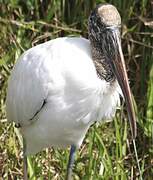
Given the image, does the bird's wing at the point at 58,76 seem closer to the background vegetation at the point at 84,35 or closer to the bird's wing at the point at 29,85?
the bird's wing at the point at 29,85

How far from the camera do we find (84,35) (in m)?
3.91

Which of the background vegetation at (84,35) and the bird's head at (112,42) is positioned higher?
the bird's head at (112,42)

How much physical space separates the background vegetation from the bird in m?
0.45

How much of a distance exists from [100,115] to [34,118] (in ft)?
0.89

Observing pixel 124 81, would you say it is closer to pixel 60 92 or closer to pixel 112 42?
pixel 112 42

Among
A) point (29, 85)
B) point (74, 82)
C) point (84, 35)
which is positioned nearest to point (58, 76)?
point (74, 82)

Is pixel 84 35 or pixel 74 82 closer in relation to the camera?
pixel 74 82

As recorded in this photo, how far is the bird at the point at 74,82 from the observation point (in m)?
2.75

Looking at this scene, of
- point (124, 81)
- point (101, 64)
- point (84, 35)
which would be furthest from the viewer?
point (84, 35)

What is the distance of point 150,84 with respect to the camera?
3672 mm

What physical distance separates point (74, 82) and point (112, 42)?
0.69ft

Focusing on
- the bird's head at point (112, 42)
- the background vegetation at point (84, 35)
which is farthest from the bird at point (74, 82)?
the background vegetation at point (84, 35)

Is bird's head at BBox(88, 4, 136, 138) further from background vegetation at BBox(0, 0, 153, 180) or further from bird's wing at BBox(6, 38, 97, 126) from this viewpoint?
background vegetation at BBox(0, 0, 153, 180)

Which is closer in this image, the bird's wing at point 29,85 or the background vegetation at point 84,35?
the bird's wing at point 29,85
